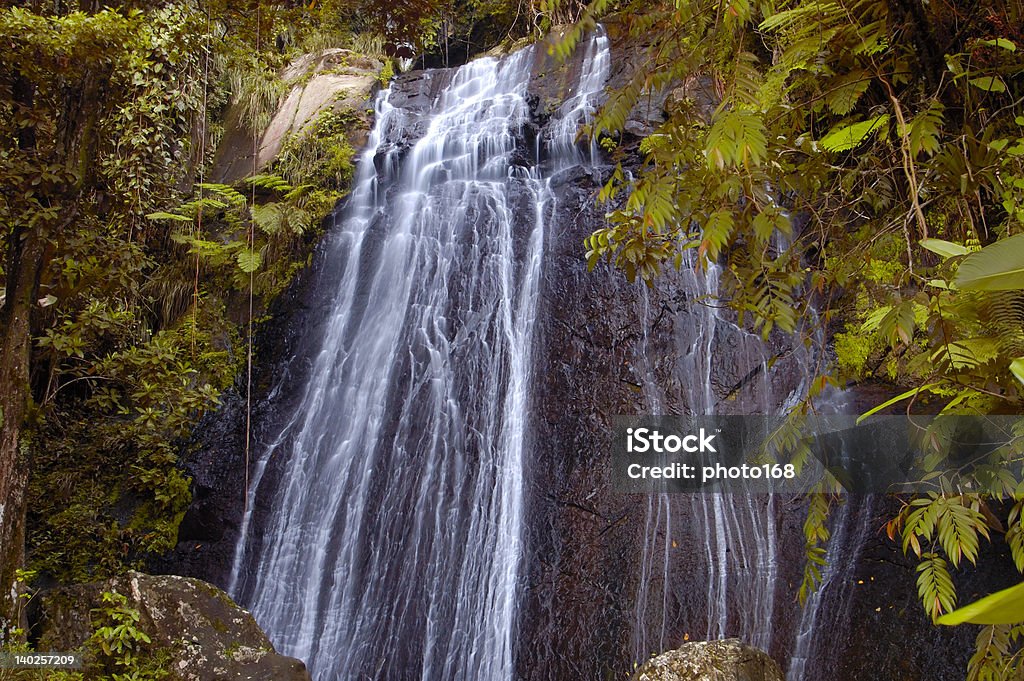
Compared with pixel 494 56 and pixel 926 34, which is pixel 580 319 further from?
pixel 494 56

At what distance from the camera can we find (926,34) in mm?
3010

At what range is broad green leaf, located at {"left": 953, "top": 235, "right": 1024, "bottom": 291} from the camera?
1049mm

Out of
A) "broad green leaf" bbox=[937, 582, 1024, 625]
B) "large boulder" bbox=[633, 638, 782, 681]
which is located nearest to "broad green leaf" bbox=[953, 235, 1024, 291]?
"broad green leaf" bbox=[937, 582, 1024, 625]

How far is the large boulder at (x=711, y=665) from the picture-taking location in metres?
3.47

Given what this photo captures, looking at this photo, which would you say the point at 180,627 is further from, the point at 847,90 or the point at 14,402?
the point at 847,90

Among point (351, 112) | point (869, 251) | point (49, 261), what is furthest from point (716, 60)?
point (351, 112)

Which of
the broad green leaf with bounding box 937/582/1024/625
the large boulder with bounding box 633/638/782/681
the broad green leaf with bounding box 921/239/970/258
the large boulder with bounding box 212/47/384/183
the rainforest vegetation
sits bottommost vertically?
the large boulder with bounding box 633/638/782/681

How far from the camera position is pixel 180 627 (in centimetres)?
426

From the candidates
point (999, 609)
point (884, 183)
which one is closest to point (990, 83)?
point (884, 183)

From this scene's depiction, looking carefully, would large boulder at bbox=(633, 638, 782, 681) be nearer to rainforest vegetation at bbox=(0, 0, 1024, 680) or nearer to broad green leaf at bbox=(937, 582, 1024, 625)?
rainforest vegetation at bbox=(0, 0, 1024, 680)

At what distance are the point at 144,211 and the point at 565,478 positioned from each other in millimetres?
5042

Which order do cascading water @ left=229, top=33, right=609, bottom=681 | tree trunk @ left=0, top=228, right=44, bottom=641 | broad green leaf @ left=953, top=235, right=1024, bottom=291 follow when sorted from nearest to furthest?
broad green leaf @ left=953, top=235, right=1024, bottom=291 < tree trunk @ left=0, top=228, right=44, bottom=641 < cascading water @ left=229, top=33, right=609, bottom=681

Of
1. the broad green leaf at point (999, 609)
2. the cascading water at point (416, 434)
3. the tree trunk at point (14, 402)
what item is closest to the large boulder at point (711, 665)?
the cascading water at point (416, 434)

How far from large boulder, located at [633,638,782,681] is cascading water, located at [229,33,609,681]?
2167mm
